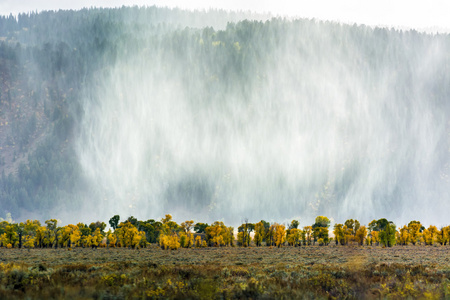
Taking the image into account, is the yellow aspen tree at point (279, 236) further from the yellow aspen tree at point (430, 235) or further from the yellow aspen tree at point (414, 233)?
the yellow aspen tree at point (430, 235)

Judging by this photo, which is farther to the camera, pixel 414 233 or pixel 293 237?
pixel 414 233

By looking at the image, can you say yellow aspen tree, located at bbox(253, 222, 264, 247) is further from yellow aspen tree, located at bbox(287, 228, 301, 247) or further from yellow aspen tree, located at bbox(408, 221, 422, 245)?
yellow aspen tree, located at bbox(408, 221, 422, 245)

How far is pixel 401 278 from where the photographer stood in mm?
21578

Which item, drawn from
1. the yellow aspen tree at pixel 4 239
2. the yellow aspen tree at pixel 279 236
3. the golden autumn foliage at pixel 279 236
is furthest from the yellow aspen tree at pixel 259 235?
the yellow aspen tree at pixel 4 239


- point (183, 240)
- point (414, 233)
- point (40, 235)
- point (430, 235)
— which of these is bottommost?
point (183, 240)

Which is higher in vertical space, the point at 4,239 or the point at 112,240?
the point at 4,239

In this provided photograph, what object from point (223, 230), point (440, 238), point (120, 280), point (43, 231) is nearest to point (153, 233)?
point (223, 230)

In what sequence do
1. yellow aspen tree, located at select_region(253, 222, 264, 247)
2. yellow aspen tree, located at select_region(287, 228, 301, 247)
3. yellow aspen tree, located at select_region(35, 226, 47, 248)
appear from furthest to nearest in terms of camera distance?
yellow aspen tree, located at select_region(253, 222, 264, 247)
yellow aspen tree, located at select_region(287, 228, 301, 247)
yellow aspen tree, located at select_region(35, 226, 47, 248)

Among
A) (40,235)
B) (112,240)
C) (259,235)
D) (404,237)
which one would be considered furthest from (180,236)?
(404,237)

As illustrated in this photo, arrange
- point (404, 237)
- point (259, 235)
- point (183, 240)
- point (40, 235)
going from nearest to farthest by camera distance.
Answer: point (40, 235), point (183, 240), point (404, 237), point (259, 235)

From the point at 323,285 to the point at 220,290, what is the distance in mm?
5776

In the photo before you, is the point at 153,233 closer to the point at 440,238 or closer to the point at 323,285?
the point at 440,238

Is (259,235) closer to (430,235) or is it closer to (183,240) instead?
(183,240)

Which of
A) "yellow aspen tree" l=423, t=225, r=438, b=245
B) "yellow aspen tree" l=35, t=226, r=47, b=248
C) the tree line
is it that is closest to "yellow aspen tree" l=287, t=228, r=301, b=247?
the tree line
